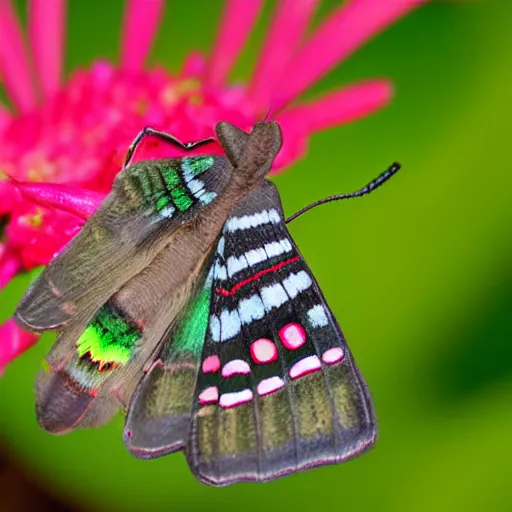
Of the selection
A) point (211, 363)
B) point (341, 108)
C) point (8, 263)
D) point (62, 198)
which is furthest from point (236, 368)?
point (341, 108)

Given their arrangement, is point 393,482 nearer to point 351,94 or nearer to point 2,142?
point 351,94

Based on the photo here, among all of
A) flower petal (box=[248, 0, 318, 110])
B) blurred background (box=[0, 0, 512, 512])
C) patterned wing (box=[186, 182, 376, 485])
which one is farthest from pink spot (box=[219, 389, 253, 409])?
flower petal (box=[248, 0, 318, 110])

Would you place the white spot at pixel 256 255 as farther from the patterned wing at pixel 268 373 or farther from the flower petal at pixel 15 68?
the flower petal at pixel 15 68

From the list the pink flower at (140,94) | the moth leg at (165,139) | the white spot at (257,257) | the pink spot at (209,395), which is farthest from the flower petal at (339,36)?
the pink spot at (209,395)

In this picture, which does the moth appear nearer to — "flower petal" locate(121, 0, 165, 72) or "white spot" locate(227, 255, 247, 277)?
"white spot" locate(227, 255, 247, 277)

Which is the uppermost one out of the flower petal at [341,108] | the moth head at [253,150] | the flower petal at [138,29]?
the flower petal at [138,29]

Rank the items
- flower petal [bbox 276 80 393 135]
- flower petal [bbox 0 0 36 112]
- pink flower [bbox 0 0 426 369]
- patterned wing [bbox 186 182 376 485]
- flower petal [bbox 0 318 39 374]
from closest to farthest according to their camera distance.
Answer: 1. patterned wing [bbox 186 182 376 485]
2. flower petal [bbox 0 318 39 374]
3. pink flower [bbox 0 0 426 369]
4. flower petal [bbox 276 80 393 135]
5. flower petal [bbox 0 0 36 112]

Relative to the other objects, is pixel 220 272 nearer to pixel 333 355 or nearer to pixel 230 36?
pixel 333 355
